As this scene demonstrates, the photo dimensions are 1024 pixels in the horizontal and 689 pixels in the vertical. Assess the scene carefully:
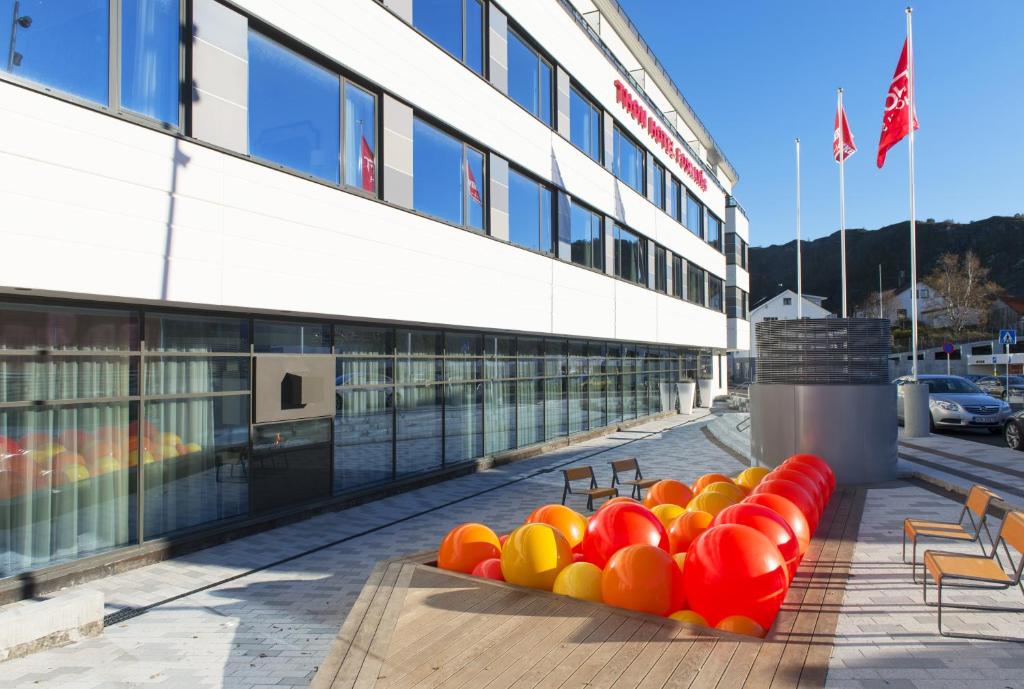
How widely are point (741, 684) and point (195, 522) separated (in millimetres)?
7530

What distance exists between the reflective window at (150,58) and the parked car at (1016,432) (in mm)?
17679

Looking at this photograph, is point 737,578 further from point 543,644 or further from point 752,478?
point 752,478

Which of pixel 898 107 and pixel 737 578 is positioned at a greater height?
pixel 898 107

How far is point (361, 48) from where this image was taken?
37.8 ft

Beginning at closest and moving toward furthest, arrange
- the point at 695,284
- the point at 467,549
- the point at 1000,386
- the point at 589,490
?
the point at 467,549 → the point at 589,490 → the point at 695,284 → the point at 1000,386

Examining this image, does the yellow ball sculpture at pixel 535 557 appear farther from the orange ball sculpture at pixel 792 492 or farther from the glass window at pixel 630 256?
the glass window at pixel 630 256

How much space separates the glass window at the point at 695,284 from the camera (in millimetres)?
32625

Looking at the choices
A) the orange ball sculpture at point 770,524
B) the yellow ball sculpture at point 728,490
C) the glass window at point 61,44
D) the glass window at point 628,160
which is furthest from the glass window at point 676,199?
the orange ball sculpture at point 770,524

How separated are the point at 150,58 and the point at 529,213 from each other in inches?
397

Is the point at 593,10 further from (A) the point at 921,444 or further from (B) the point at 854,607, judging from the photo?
(B) the point at 854,607

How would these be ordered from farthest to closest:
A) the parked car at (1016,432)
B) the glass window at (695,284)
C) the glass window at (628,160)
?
the glass window at (695,284) → the glass window at (628,160) → the parked car at (1016,432)

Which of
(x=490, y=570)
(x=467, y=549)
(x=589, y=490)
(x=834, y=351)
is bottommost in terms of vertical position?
(x=589, y=490)

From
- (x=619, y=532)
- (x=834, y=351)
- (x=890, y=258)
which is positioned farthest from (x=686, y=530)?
(x=890, y=258)

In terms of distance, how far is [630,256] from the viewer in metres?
24.5
